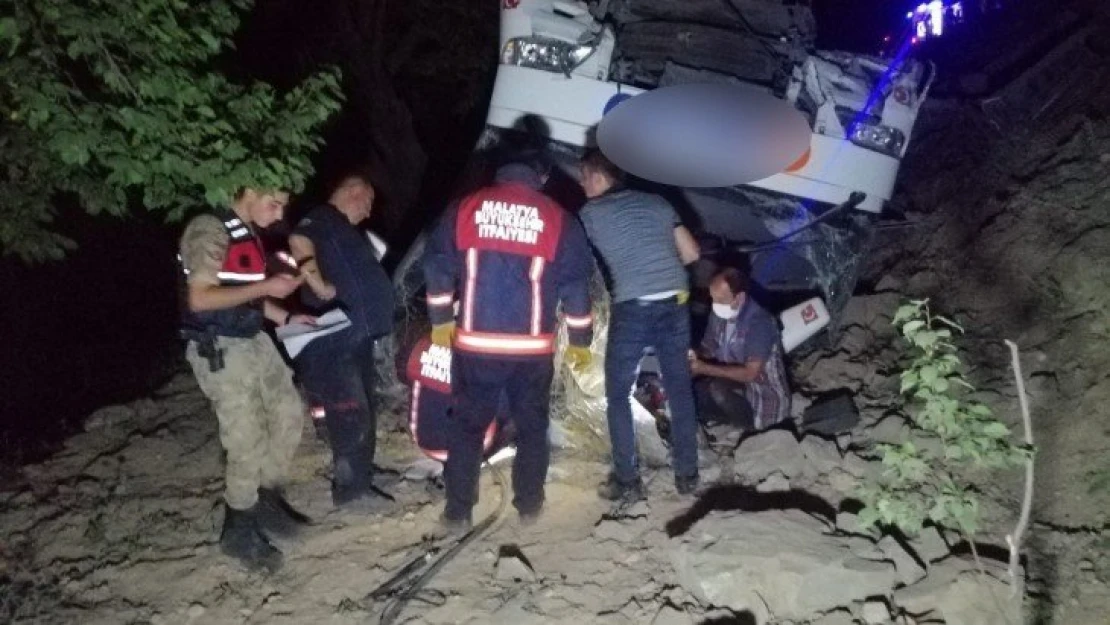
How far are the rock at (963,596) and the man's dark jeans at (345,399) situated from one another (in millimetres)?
2656

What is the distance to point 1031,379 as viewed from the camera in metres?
4.51

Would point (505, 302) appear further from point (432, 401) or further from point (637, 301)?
point (432, 401)

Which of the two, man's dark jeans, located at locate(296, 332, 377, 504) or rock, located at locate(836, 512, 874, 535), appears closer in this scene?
rock, located at locate(836, 512, 874, 535)

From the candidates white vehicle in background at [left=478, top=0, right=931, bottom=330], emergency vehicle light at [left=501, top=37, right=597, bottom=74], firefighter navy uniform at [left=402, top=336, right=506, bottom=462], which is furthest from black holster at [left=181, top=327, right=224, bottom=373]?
emergency vehicle light at [left=501, top=37, right=597, bottom=74]

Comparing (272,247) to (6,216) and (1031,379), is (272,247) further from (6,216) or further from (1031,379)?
(1031,379)

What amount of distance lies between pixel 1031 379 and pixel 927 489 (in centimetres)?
108

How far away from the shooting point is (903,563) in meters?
3.46

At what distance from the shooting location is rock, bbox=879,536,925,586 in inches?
135

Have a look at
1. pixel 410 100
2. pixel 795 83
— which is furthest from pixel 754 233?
pixel 410 100

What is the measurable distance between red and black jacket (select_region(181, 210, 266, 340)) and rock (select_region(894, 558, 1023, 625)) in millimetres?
3021

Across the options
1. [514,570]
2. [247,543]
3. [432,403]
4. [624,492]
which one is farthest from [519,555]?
[247,543]

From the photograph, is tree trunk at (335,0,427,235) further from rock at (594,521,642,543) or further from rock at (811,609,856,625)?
rock at (811,609,856,625)

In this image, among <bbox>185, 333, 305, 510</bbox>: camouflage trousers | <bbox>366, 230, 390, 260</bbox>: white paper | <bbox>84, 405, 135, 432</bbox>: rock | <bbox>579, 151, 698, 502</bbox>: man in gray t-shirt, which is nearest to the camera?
<bbox>185, 333, 305, 510</bbox>: camouflage trousers

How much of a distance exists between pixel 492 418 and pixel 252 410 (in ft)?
3.74
